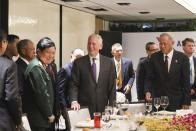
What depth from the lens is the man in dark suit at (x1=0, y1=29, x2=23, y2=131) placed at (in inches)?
135

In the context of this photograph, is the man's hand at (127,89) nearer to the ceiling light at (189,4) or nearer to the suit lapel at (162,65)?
the suit lapel at (162,65)

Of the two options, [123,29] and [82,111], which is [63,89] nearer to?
[82,111]

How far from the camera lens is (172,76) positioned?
509 cm

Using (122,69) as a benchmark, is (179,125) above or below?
below

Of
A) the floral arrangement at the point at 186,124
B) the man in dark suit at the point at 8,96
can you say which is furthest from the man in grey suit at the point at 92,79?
the floral arrangement at the point at 186,124

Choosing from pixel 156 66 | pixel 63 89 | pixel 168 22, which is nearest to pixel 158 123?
pixel 156 66

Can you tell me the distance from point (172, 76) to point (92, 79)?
1125 mm

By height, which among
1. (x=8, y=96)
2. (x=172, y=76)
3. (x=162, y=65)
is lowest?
(x=8, y=96)

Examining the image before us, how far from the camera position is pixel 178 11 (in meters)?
10.6

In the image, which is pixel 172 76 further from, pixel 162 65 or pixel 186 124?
pixel 186 124

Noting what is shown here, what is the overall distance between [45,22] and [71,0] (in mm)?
776

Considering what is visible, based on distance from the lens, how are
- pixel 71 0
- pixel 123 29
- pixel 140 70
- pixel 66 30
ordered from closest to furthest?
pixel 140 70, pixel 71 0, pixel 66 30, pixel 123 29

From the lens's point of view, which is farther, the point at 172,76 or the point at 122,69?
the point at 122,69

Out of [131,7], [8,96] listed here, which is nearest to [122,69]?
[131,7]
